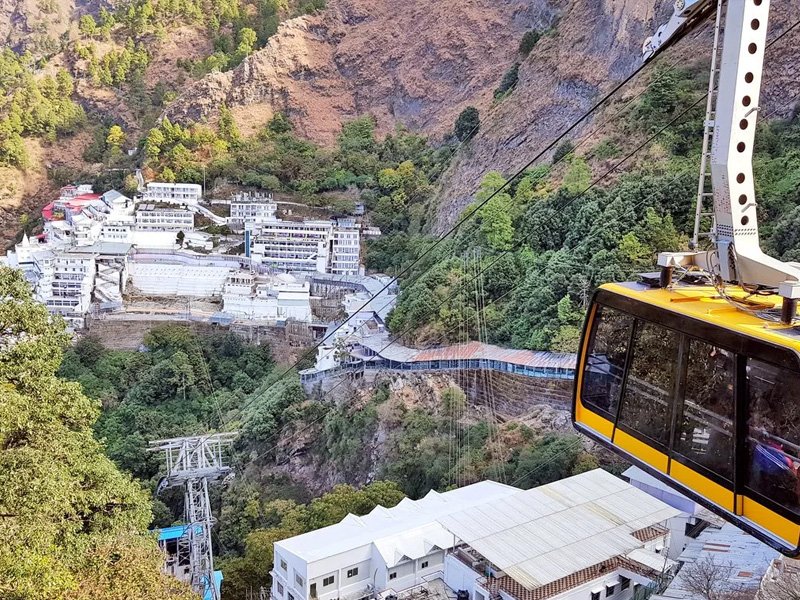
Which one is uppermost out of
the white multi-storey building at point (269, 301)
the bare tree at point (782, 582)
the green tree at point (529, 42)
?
the green tree at point (529, 42)

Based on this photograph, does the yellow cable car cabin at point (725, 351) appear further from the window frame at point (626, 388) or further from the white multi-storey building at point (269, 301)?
the white multi-storey building at point (269, 301)

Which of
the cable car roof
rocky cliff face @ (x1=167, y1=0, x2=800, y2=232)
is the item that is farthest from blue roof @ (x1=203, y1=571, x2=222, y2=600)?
rocky cliff face @ (x1=167, y1=0, x2=800, y2=232)

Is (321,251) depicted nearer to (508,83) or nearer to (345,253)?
(345,253)

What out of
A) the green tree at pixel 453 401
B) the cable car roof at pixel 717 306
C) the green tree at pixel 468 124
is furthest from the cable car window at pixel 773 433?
the green tree at pixel 468 124

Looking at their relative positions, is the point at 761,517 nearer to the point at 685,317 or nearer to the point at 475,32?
the point at 685,317

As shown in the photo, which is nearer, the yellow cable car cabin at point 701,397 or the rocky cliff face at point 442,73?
the yellow cable car cabin at point 701,397

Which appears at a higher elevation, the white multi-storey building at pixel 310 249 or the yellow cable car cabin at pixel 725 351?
the yellow cable car cabin at pixel 725 351

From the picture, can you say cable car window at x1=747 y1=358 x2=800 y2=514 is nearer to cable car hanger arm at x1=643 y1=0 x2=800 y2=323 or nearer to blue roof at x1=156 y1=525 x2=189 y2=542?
cable car hanger arm at x1=643 y1=0 x2=800 y2=323

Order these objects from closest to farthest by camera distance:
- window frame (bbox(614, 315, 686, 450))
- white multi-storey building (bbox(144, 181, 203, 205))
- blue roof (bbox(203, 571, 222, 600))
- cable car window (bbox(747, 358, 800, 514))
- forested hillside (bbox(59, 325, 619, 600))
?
cable car window (bbox(747, 358, 800, 514)) < window frame (bbox(614, 315, 686, 450)) < blue roof (bbox(203, 571, 222, 600)) < forested hillside (bbox(59, 325, 619, 600)) < white multi-storey building (bbox(144, 181, 203, 205))
